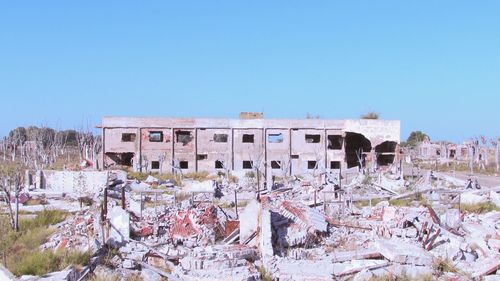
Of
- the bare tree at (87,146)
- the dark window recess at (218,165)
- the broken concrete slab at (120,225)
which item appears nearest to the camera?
the broken concrete slab at (120,225)

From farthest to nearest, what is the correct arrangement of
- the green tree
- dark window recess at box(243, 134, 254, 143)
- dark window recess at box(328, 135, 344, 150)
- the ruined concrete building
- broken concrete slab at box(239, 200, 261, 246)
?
the green tree → dark window recess at box(328, 135, 344, 150) → dark window recess at box(243, 134, 254, 143) → the ruined concrete building → broken concrete slab at box(239, 200, 261, 246)

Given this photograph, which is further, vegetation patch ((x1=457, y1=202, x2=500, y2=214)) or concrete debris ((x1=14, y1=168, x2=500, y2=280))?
vegetation patch ((x1=457, y1=202, x2=500, y2=214))

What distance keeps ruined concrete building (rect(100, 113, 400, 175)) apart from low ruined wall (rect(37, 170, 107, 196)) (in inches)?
297

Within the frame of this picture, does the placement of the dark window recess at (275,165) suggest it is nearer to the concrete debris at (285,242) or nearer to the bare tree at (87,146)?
the bare tree at (87,146)

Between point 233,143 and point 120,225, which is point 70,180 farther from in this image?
point 120,225

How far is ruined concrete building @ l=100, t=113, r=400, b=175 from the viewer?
33.1 m

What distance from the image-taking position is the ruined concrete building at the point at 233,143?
33.1 meters

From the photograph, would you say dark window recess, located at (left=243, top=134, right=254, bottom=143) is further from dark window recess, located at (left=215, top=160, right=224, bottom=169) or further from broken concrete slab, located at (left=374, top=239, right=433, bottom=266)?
broken concrete slab, located at (left=374, top=239, right=433, bottom=266)

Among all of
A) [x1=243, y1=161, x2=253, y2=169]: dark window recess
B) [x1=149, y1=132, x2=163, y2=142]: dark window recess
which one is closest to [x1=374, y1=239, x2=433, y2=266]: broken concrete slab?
[x1=243, y1=161, x2=253, y2=169]: dark window recess

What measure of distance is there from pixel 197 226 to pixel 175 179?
1705 cm

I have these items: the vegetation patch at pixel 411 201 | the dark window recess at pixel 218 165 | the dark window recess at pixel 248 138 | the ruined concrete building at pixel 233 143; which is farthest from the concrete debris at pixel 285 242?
the dark window recess at pixel 248 138

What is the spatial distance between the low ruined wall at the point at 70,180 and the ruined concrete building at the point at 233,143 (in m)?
7.54

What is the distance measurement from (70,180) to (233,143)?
11.6 m

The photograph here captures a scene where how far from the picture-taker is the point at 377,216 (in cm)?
1499
